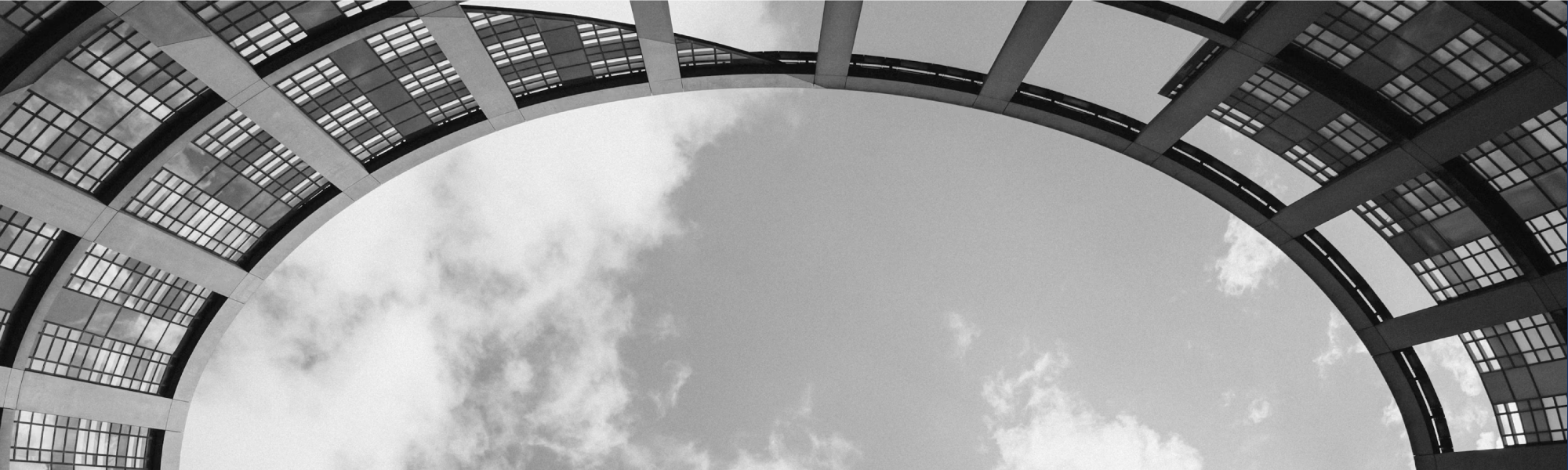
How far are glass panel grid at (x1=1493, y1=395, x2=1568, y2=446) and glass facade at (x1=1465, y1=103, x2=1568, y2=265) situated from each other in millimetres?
6691

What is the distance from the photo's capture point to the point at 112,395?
3566 cm

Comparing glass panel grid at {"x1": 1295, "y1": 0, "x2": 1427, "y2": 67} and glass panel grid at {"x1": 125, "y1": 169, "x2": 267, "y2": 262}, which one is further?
glass panel grid at {"x1": 125, "y1": 169, "x2": 267, "y2": 262}

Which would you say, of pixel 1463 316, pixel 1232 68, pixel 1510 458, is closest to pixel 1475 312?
pixel 1463 316

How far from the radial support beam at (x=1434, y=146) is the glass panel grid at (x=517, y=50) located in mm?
31253

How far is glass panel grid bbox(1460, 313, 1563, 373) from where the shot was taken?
93.2 ft

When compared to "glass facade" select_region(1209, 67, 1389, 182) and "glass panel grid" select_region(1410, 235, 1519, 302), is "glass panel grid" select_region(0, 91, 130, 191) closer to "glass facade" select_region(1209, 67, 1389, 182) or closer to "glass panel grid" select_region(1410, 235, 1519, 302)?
"glass facade" select_region(1209, 67, 1389, 182)

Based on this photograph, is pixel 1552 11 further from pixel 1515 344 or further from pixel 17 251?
pixel 17 251

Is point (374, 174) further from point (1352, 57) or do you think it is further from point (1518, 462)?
point (1518, 462)

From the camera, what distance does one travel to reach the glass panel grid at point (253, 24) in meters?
25.2

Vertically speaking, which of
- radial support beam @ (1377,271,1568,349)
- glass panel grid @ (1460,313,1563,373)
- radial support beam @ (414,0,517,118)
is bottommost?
glass panel grid @ (1460,313,1563,373)

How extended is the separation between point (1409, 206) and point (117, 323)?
57.0 m

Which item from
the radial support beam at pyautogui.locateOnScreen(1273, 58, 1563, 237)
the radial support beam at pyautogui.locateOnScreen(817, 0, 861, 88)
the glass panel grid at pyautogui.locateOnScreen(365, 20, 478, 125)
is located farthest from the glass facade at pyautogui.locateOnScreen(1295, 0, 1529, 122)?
the glass panel grid at pyautogui.locateOnScreen(365, 20, 478, 125)

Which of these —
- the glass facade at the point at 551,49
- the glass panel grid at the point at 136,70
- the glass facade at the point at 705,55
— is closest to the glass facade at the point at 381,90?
Result: the glass facade at the point at 551,49

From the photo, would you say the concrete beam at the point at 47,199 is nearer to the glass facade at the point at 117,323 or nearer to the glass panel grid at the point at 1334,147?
the glass facade at the point at 117,323
